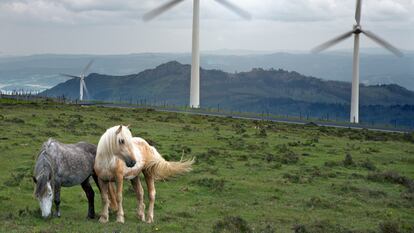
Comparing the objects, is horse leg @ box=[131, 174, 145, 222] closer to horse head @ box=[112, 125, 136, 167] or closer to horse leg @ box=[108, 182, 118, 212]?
horse leg @ box=[108, 182, 118, 212]

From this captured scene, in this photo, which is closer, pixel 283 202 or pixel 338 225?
pixel 338 225

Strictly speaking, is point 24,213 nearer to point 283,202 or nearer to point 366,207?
point 283,202

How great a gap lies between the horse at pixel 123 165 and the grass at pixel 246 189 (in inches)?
26.7

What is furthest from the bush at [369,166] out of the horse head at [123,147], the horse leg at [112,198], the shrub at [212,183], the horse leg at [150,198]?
the horse head at [123,147]

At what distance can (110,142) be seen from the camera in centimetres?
1520

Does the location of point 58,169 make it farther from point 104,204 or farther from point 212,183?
point 212,183

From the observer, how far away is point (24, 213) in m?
16.6

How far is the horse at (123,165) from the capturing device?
1520cm

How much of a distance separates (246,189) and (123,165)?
30.8 feet

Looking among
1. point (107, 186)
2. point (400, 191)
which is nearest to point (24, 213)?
point (107, 186)

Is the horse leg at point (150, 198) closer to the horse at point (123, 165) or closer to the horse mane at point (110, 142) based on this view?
the horse at point (123, 165)

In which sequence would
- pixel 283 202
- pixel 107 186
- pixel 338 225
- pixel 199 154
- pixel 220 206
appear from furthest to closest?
pixel 199 154 < pixel 283 202 < pixel 220 206 < pixel 338 225 < pixel 107 186

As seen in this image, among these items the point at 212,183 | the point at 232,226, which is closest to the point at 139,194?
the point at 232,226

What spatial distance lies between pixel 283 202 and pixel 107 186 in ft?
27.9
